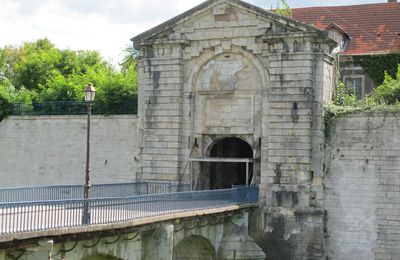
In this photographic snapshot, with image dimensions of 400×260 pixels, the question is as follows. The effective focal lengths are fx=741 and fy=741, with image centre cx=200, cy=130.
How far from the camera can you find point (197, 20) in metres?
26.2

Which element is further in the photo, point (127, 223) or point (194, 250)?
point (194, 250)

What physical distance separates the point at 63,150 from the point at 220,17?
335 inches

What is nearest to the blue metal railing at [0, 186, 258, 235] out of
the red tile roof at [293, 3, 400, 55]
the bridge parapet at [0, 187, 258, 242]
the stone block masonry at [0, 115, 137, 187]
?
the bridge parapet at [0, 187, 258, 242]

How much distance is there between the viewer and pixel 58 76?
1406 inches

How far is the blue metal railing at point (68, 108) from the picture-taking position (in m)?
30.7

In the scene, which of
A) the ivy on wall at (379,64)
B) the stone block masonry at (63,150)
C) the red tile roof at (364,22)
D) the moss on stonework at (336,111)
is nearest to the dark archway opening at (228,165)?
the stone block masonry at (63,150)

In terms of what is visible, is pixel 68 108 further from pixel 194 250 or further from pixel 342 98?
pixel 342 98

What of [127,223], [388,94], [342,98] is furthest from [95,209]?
[388,94]

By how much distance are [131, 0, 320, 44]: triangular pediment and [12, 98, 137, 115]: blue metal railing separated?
4.43 metres

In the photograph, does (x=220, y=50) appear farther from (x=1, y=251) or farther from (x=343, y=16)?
(x=1, y=251)

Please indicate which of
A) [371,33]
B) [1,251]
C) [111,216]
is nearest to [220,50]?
[371,33]

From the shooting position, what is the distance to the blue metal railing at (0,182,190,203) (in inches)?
776

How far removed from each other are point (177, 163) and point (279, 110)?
411 cm

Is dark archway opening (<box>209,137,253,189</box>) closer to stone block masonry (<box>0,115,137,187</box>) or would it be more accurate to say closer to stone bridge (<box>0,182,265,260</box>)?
stone bridge (<box>0,182,265,260</box>)
